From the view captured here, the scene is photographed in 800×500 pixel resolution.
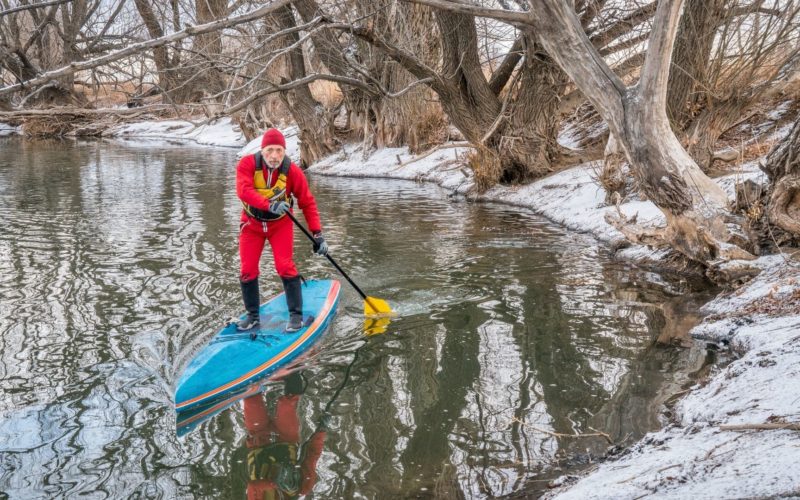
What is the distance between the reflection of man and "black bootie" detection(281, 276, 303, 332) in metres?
1.00

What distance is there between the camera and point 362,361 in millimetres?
5848

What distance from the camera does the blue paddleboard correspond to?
509 cm

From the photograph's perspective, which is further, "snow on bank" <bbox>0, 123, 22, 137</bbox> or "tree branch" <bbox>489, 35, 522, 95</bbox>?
"snow on bank" <bbox>0, 123, 22, 137</bbox>

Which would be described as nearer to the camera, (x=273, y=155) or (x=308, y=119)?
(x=273, y=155)

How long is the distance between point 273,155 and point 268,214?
477 millimetres

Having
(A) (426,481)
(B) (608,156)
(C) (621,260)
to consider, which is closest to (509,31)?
(B) (608,156)

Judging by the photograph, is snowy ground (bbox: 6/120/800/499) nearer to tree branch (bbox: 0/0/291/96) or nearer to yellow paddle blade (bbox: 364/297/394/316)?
yellow paddle blade (bbox: 364/297/394/316)

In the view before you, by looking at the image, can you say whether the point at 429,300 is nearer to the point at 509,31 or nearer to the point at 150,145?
the point at 509,31

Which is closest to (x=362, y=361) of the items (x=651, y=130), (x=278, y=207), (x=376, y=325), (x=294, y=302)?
(x=294, y=302)

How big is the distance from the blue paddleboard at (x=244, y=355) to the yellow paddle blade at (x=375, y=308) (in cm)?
41

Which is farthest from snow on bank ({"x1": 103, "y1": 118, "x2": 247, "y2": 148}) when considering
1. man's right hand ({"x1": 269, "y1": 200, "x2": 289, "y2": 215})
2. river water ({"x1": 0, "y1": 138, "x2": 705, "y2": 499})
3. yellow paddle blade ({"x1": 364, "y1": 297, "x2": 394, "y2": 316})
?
man's right hand ({"x1": 269, "y1": 200, "x2": 289, "y2": 215})

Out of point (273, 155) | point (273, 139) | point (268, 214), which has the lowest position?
point (268, 214)

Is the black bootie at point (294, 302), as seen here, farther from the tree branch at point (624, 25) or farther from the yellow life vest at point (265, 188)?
the tree branch at point (624, 25)

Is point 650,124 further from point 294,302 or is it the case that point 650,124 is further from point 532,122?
point 532,122
